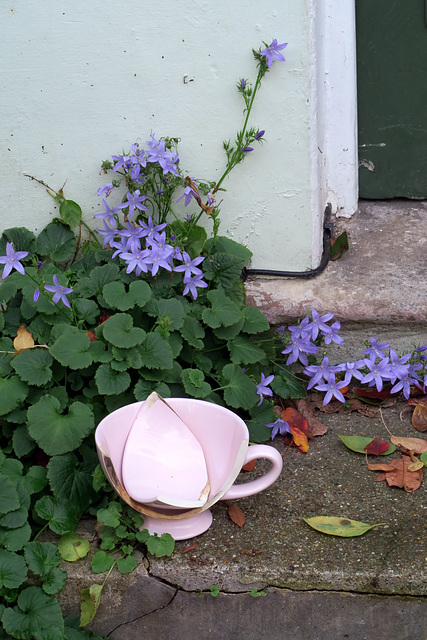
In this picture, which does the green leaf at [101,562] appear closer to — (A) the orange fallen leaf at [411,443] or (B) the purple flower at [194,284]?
(B) the purple flower at [194,284]

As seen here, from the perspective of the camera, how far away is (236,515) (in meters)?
1.69

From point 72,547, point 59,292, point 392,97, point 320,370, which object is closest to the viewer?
point 72,547

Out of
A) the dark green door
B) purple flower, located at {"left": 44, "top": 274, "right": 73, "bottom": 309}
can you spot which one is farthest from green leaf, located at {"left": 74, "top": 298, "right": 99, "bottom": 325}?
the dark green door

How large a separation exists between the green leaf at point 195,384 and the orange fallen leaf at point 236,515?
1.05 feet

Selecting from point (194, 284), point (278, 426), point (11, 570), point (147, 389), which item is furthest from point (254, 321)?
point (11, 570)

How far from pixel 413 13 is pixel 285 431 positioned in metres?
1.62

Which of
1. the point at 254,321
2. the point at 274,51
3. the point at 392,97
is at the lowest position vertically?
the point at 254,321

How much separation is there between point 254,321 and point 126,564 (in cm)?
86

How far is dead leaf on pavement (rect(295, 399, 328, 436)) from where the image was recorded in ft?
6.81

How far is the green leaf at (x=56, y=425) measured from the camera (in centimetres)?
164

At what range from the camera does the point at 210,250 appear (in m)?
2.18

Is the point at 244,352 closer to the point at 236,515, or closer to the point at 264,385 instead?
the point at 264,385

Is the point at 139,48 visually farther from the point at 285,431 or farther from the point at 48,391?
the point at 285,431

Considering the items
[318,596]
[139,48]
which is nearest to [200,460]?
[318,596]
